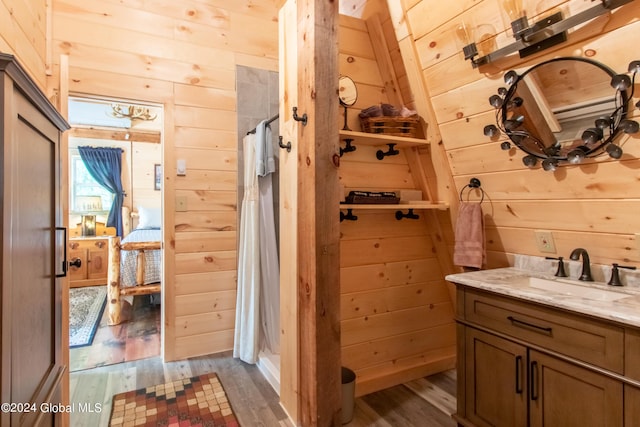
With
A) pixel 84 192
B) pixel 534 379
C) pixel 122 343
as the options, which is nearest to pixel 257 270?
pixel 122 343

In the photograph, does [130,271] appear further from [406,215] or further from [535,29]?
[535,29]

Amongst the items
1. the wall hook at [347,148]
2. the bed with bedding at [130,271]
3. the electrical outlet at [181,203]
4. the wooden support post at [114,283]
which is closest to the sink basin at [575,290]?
the wall hook at [347,148]

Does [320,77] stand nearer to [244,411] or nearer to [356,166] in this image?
[356,166]

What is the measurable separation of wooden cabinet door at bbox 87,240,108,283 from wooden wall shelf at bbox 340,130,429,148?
194 inches

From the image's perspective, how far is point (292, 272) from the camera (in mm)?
1915

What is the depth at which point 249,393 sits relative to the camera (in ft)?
7.43

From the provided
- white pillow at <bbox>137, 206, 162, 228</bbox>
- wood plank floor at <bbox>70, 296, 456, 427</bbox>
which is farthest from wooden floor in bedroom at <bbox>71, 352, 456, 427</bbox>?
white pillow at <bbox>137, 206, 162, 228</bbox>

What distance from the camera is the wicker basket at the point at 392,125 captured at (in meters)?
2.07

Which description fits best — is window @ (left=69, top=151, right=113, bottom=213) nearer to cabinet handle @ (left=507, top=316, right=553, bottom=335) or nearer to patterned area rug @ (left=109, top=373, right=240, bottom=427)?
patterned area rug @ (left=109, top=373, right=240, bottom=427)

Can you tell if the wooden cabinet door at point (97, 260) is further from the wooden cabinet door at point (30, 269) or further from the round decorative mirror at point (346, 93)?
the round decorative mirror at point (346, 93)

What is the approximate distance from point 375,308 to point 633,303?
134 centimetres

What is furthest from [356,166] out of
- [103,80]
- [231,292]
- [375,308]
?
[103,80]

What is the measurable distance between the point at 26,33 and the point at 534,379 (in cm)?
279

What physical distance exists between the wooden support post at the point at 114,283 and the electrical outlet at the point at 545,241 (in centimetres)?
364
